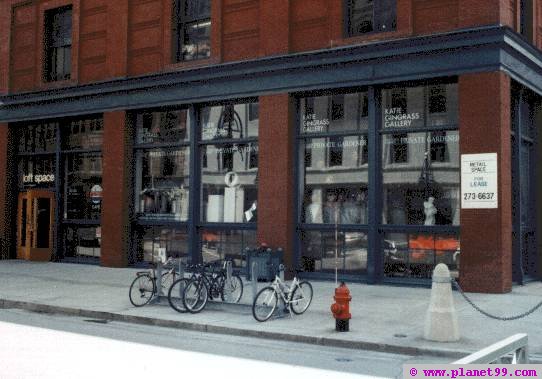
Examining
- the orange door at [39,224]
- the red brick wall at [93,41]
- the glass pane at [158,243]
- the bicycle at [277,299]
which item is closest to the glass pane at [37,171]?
the orange door at [39,224]

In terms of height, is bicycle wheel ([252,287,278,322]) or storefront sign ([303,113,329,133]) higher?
storefront sign ([303,113,329,133])

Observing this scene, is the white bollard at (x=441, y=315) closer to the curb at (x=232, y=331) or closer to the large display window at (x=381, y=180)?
the curb at (x=232, y=331)

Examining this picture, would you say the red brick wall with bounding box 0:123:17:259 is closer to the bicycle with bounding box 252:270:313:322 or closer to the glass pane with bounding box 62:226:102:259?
the glass pane with bounding box 62:226:102:259

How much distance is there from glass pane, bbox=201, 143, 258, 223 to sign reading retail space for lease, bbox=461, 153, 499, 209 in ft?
18.9

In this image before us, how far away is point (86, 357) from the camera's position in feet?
26.5

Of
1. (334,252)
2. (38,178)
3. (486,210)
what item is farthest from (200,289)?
(38,178)

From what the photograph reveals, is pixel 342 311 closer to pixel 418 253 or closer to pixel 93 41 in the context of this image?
pixel 418 253

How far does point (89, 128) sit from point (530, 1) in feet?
46.4

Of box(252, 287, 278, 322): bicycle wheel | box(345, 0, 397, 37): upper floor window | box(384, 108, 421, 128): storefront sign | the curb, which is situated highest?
box(345, 0, 397, 37): upper floor window

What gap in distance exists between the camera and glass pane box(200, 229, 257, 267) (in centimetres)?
1805

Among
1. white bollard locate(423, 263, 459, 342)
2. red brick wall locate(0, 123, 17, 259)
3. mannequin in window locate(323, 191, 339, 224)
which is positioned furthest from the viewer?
red brick wall locate(0, 123, 17, 259)

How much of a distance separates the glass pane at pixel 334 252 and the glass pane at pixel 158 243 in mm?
3909

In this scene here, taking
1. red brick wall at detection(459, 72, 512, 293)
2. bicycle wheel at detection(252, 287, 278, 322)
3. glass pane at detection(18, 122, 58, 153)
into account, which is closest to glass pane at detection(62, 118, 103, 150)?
glass pane at detection(18, 122, 58, 153)

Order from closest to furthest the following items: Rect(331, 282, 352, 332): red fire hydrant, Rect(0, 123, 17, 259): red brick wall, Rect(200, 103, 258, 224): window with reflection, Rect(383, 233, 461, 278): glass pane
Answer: Rect(331, 282, 352, 332): red fire hydrant → Rect(383, 233, 461, 278): glass pane → Rect(200, 103, 258, 224): window with reflection → Rect(0, 123, 17, 259): red brick wall
